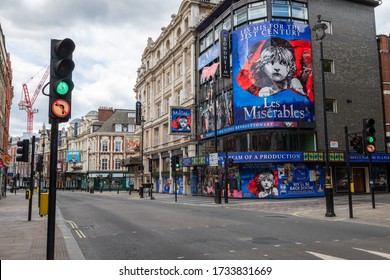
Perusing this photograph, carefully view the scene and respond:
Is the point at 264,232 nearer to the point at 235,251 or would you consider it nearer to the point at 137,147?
the point at 235,251

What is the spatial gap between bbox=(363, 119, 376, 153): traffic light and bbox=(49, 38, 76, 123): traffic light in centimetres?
1268

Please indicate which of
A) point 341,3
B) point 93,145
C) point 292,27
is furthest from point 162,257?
point 93,145

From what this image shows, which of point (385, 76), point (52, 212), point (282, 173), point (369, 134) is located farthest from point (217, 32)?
point (52, 212)

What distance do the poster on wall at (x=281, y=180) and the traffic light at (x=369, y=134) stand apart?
13305 mm

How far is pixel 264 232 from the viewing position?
35.3 feet

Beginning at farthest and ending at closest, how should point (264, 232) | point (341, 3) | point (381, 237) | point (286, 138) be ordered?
point (341, 3), point (286, 138), point (264, 232), point (381, 237)

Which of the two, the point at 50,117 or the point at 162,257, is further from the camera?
the point at 162,257

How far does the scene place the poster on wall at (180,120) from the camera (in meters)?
37.6

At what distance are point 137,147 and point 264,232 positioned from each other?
51268 mm

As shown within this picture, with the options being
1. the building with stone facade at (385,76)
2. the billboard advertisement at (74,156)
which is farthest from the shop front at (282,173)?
the billboard advertisement at (74,156)

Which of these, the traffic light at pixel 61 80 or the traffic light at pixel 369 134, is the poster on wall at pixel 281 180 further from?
the traffic light at pixel 61 80

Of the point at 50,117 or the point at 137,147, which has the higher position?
the point at 137,147

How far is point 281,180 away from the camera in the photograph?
29.4m

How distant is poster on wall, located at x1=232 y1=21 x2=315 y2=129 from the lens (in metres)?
30.1
